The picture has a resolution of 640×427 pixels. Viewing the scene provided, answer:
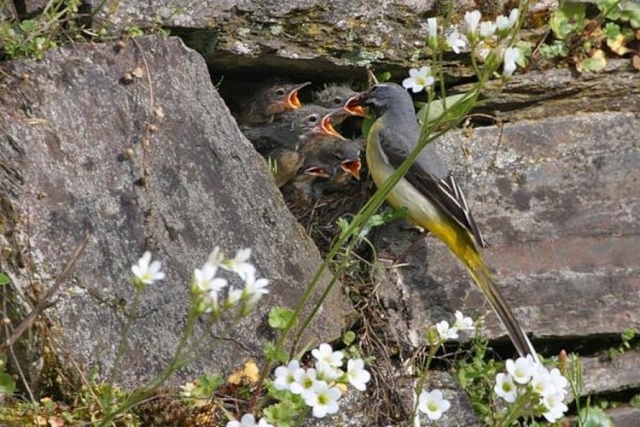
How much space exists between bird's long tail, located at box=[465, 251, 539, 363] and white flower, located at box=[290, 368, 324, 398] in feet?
6.83

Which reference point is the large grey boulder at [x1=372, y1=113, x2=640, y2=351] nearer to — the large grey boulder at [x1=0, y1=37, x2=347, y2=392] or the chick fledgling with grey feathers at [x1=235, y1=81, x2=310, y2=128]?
the large grey boulder at [x1=0, y1=37, x2=347, y2=392]

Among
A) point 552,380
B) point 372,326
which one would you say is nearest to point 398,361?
point 372,326

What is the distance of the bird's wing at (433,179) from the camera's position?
248 inches

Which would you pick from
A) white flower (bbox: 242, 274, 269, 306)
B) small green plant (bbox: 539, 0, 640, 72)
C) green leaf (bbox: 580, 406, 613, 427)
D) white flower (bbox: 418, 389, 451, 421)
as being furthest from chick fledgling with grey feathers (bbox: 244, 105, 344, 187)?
white flower (bbox: 242, 274, 269, 306)

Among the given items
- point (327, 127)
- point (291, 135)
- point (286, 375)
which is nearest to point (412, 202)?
point (327, 127)

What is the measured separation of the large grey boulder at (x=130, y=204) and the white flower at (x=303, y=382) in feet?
2.94

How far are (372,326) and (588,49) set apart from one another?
2057 millimetres

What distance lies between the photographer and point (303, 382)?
3.93m

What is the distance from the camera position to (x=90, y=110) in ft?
17.5

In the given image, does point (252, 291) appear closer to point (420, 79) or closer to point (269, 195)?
point (420, 79)

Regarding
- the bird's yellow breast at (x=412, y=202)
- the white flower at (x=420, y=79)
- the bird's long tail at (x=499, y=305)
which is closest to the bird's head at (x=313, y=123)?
the bird's yellow breast at (x=412, y=202)

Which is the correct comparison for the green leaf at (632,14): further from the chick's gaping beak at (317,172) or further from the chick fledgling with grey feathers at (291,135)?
the chick's gaping beak at (317,172)

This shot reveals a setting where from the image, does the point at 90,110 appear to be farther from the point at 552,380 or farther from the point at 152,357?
the point at 552,380

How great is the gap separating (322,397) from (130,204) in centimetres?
168
